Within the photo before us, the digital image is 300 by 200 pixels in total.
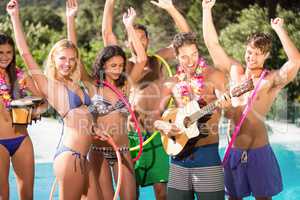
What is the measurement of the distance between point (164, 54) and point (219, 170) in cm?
200

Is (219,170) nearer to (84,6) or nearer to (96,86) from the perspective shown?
(96,86)

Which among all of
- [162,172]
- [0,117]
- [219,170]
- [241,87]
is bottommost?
[162,172]

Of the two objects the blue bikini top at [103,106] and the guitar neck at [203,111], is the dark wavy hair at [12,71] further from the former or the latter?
the guitar neck at [203,111]

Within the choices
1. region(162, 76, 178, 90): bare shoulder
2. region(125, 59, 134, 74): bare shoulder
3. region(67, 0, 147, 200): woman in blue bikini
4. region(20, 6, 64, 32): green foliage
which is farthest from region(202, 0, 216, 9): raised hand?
region(20, 6, 64, 32): green foliage

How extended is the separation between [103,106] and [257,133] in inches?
50.6

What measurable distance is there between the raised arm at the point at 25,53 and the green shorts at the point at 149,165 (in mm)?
1348

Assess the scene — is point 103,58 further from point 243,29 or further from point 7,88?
point 243,29

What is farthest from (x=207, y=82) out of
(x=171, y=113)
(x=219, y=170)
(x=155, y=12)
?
(x=155, y=12)

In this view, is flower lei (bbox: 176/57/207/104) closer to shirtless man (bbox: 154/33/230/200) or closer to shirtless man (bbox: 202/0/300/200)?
shirtless man (bbox: 154/33/230/200)

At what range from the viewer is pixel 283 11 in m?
14.4

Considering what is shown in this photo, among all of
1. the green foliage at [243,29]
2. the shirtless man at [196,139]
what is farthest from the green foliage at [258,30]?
the shirtless man at [196,139]

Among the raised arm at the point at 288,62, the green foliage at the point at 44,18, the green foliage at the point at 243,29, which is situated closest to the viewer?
the raised arm at the point at 288,62

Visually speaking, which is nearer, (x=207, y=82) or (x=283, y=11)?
(x=207, y=82)

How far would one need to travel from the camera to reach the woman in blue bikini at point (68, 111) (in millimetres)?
3938
